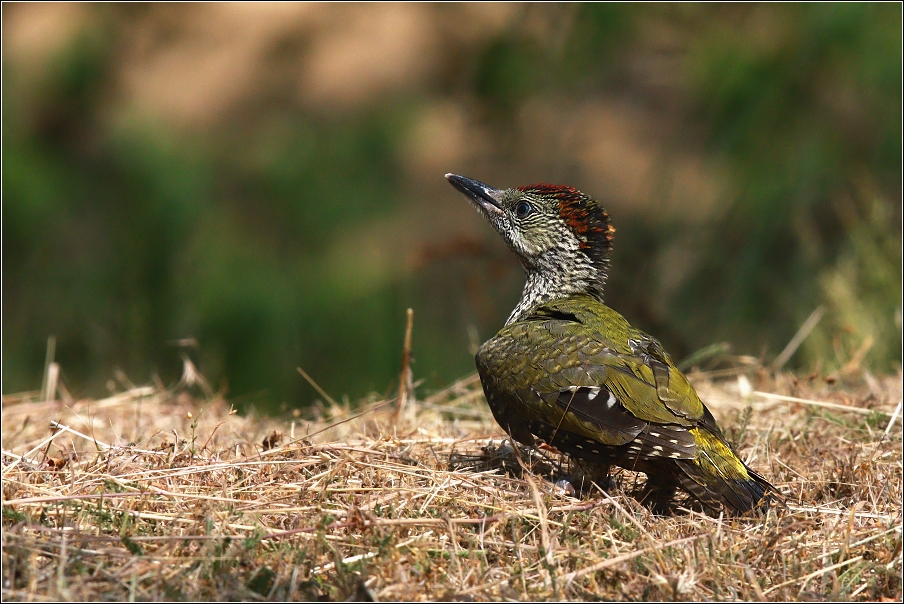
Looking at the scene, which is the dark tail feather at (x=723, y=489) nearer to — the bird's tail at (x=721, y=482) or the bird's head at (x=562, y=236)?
the bird's tail at (x=721, y=482)

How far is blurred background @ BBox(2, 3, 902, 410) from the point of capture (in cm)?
786

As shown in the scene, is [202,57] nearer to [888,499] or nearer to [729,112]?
[729,112]

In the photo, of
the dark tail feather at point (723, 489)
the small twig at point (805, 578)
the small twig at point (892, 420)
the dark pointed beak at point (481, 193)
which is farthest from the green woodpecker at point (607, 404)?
the small twig at point (892, 420)

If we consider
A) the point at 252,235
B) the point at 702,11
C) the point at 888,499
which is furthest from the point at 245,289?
the point at 888,499

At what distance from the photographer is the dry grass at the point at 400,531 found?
92.3 inches

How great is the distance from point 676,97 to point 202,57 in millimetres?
5446

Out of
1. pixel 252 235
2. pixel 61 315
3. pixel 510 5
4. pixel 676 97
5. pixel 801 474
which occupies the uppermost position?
pixel 510 5

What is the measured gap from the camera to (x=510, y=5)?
35.6 feet

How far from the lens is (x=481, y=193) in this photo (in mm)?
4258

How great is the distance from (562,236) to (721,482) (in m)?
1.36

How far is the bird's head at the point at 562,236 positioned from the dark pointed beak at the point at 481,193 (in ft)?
0.38

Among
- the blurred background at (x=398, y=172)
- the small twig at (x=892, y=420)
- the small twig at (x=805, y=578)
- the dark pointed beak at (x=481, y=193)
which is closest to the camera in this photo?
the small twig at (x=805, y=578)

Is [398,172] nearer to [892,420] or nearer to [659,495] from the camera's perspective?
[892,420]

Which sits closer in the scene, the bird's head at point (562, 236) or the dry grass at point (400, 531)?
the dry grass at point (400, 531)
